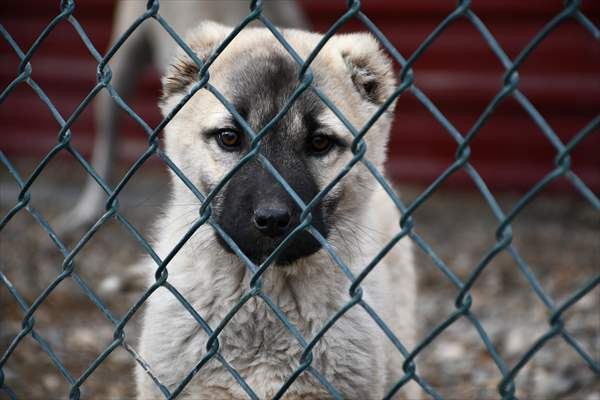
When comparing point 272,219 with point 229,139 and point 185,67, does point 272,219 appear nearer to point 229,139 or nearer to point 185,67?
point 229,139

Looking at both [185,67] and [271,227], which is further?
[185,67]

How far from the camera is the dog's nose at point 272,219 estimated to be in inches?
84.8

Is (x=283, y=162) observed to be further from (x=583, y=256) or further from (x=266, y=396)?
(x=583, y=256)

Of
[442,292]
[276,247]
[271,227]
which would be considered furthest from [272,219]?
[442,292]

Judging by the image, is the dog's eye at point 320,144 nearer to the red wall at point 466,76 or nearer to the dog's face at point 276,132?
the dog's face at point 276,132

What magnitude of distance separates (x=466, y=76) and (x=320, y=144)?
12.8 feet

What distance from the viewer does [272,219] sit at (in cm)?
216

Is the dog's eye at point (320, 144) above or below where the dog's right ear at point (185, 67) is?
below

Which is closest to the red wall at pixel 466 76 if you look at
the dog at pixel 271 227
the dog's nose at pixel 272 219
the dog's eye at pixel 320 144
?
the dog at pixel 271 227

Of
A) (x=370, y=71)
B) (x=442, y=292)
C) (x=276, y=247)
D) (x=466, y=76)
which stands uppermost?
(x=466, y=76)

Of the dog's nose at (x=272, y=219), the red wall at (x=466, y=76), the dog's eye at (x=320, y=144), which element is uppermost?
the red wall at (x=466, y=76)

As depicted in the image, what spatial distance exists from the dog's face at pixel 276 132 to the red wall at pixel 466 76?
3.24 metres

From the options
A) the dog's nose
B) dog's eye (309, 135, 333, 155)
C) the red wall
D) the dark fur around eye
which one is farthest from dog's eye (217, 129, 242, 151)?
the red wall

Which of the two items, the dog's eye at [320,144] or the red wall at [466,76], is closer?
the dog's eye at [320,144]
